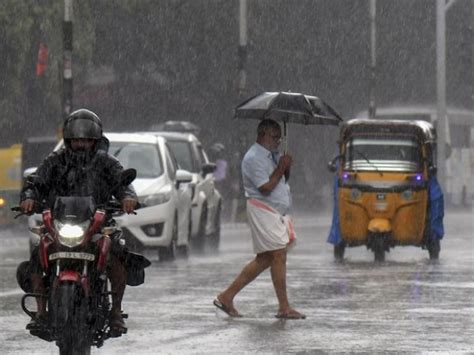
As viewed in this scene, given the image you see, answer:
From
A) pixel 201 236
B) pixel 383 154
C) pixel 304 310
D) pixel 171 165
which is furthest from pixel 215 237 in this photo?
pixel 304 310

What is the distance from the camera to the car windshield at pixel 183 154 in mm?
27438

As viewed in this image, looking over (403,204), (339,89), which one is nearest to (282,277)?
(403,204)

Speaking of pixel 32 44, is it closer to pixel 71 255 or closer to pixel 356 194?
pixel 356 194

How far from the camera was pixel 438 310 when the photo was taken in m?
15.9

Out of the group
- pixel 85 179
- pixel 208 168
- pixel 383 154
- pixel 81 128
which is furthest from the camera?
pixel 208 168

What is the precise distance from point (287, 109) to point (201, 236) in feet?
33.7

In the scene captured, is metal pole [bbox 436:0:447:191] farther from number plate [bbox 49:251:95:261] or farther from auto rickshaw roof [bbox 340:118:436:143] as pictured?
number plate [bbox 49:251:95:261]

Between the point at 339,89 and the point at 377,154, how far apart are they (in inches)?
1142

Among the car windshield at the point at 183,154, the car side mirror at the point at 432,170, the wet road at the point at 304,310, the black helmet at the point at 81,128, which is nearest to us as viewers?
the black helmet at the point at 81,128

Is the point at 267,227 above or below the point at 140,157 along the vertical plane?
above

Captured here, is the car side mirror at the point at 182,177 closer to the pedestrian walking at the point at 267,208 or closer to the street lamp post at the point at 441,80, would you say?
the pedestrian walking at the point at 267,208

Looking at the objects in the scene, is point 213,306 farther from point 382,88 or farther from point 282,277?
point 382,88

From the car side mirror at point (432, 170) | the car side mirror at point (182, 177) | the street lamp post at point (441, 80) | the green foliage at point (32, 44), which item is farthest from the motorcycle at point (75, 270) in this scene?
the street lamp post at point (441, 80)

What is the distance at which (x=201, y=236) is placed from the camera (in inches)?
1062
